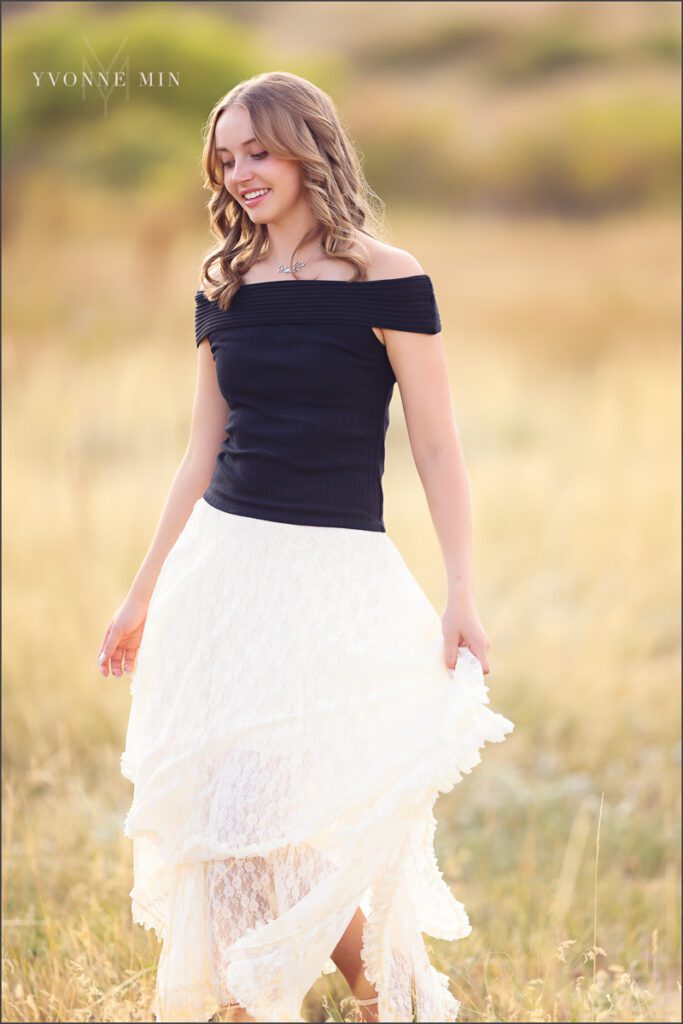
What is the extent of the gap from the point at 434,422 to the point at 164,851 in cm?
90

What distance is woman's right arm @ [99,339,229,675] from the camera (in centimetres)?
217

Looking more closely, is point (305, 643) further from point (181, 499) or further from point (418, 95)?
point (418, 95)

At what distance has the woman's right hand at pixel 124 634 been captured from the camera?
2162 millimetres

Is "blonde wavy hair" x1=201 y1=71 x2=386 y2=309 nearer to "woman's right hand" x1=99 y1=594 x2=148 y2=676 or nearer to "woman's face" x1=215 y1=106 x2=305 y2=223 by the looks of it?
"woman's face" x1=215 y1=106 x2=305 y2=223

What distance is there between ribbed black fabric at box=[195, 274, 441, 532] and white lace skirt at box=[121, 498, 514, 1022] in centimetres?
5

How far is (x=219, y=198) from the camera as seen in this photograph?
2.18m

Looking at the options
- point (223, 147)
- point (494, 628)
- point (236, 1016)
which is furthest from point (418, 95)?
point (236, 1016)

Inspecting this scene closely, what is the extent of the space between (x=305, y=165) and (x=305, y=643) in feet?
2.82

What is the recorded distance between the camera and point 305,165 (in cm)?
198

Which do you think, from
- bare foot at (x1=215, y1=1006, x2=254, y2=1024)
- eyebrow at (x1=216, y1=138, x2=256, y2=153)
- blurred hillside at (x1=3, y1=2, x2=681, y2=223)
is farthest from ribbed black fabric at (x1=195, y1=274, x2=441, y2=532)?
blurred hillside at (x1=3, y1=2, x2=681, y2=223)

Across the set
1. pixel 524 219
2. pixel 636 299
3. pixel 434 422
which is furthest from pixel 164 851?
pixel 524 219

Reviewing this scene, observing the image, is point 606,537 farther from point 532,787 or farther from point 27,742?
point 27,742

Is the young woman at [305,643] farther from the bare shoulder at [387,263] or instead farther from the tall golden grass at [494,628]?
the tall golden grass at [494,628]

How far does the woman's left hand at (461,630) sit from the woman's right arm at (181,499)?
60cm
